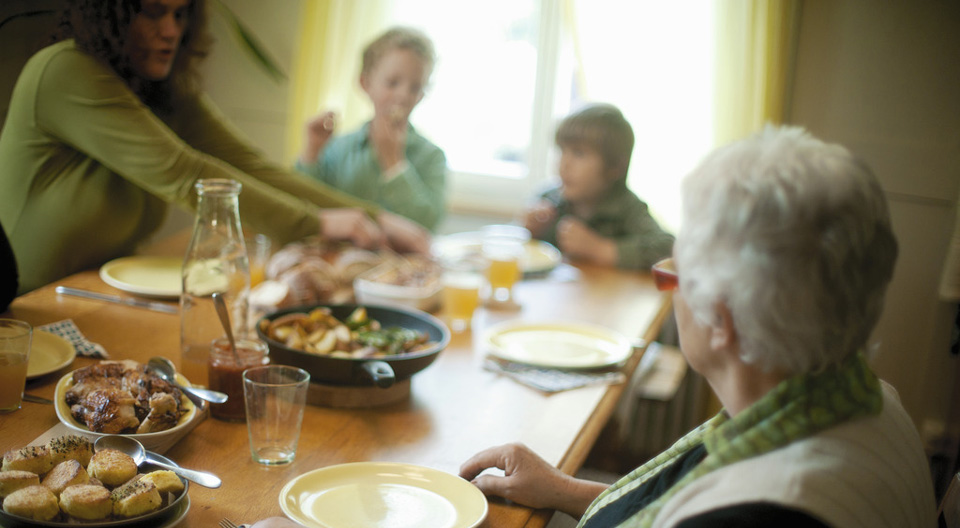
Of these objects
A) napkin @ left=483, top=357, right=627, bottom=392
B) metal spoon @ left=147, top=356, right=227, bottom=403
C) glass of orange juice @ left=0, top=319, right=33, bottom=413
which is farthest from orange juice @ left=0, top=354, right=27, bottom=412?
napkin @ left=483, top=357, right=627, bottom=392

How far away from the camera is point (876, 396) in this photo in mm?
813

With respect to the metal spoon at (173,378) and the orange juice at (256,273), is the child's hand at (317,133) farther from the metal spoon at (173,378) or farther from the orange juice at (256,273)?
the metal spoon at (173,378)

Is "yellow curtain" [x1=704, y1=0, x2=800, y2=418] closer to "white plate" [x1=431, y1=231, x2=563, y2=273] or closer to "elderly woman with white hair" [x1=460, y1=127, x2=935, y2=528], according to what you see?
"white plate" [x1=431, y1=231, x2=563, y2=273]

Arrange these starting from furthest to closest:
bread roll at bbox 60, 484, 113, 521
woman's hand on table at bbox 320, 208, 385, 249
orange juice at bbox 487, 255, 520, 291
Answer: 1. woman's hand on table at bbox 320, 208, 385, 249
2. orange juice at bbox 487, 255, 520, 291
3. bread roll at bbox 60, 484, 113, 521

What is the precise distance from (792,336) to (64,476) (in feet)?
2.60

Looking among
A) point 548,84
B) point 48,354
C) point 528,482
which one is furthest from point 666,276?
point 548,84

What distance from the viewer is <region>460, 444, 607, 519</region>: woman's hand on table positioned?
107cm

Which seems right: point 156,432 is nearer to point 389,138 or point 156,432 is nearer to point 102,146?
point 102,146

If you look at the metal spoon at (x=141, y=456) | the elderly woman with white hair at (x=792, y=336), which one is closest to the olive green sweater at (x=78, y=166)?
the metal spoon at (x=141, y=456)

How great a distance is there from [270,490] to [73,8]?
123 cm

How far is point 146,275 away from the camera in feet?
6.11

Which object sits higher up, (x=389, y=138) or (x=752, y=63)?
(x=752, y=63)

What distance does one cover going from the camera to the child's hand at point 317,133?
2809mm

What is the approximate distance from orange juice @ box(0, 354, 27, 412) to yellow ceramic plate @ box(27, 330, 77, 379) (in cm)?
9
